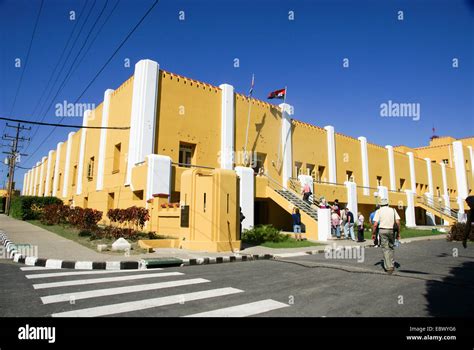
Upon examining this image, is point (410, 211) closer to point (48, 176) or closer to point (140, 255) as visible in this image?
point (140, 255)

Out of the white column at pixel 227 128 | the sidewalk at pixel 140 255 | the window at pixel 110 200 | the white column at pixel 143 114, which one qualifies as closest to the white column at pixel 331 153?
the white column at pixel 227 128

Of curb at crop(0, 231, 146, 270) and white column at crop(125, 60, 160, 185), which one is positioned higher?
white column at crop(125, 60, 160, 185)

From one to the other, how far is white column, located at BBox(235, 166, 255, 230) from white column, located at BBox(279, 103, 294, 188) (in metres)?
5.58

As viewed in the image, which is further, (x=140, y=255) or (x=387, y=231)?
(x=140, y=255)

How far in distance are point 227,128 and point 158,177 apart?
6.66 meters

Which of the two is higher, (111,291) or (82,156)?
(82,156)

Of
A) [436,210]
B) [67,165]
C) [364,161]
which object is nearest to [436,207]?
[436,210]

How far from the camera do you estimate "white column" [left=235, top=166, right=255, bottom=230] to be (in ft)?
58.2

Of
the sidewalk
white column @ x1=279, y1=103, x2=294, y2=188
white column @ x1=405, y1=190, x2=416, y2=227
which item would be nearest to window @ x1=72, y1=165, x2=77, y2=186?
the sidewalk

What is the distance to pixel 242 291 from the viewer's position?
18.6 ft

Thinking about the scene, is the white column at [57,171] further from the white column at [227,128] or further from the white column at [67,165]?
the white column at [227,128]

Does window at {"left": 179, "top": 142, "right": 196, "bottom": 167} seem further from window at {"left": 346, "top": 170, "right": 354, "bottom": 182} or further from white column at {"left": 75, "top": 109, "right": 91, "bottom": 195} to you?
window at {"left": 346, "top": 170, "right": 354, "bottom": 182}

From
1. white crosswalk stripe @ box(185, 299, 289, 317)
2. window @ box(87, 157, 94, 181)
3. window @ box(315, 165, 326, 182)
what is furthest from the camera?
window @ box(315, 165, 326, 182)

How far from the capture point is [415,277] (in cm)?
703
